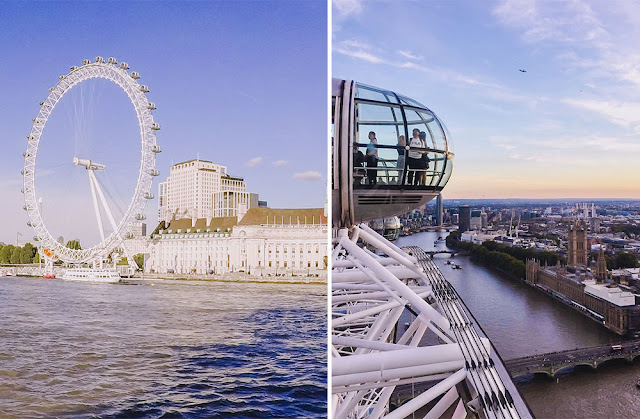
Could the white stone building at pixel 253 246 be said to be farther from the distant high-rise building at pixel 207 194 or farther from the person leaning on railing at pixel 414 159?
the person leaning on railing at pixel 414 159

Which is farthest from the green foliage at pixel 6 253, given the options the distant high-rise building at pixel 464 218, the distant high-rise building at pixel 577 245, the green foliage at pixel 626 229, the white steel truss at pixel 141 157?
the green foliage at pixel 626 229

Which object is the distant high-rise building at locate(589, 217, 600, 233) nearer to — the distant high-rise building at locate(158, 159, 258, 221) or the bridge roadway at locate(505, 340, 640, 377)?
the bridge roadway at locate(505, 340, 640, 377)

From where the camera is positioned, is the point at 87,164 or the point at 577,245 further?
the point at 87,164

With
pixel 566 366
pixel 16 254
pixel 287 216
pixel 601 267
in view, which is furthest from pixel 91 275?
pixel 601 267

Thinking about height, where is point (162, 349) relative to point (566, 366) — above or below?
below

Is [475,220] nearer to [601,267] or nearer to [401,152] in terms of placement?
[601,267]

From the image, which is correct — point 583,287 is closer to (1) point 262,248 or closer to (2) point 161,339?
(1) point 262,248
